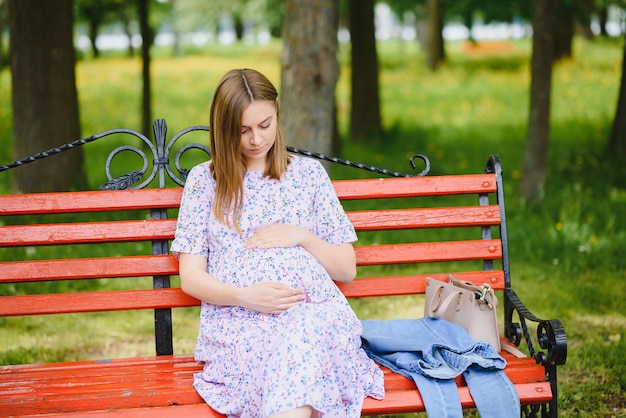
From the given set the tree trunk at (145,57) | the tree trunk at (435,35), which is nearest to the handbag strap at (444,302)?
the tree trunk at (145,57)

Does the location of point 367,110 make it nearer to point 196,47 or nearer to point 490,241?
point 490,241

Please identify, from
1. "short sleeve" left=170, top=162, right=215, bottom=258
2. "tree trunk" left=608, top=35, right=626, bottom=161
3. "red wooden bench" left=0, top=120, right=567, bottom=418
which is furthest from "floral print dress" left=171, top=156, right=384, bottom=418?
"tree trunk" left=608, top=35, right=626, bottom=161

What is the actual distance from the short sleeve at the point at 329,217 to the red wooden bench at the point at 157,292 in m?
0.21

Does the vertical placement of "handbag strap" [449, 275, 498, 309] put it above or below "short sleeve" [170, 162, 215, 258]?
below

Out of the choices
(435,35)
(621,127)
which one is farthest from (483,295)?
(435,35)

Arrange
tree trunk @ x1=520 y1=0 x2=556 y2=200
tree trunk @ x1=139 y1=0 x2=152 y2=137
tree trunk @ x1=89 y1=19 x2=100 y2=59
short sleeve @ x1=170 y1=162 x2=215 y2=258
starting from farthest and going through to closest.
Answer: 1. tree trunk @ x1=89 y1=19 x2=100 y2=59
2. tree trunk @ x1=139 y1=0 x2=152 y2=137
3. tree trunk @ x1=520 y1=0 x2=556 y2=200
4. short sleeve @ x1=170 y1=162 x2=215 y2=258

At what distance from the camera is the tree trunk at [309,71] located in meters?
5.46

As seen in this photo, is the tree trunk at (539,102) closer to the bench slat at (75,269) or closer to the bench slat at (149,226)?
the bench slat at (149,226)

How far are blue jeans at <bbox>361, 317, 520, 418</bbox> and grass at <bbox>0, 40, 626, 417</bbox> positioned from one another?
3.24ft

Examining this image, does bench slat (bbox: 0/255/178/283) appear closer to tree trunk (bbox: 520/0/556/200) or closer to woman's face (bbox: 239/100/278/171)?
woman's face (bbox: 239/100/278/171)

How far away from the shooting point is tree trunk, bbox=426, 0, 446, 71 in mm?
20031

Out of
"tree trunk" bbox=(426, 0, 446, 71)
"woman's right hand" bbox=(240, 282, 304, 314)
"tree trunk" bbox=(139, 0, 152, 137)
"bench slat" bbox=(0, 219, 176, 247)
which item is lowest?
"woman's right hand" bbox=(240, 282, 304, 314)

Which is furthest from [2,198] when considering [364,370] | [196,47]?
[196,47]

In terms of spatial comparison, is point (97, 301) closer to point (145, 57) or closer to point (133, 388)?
point (133, 388)
